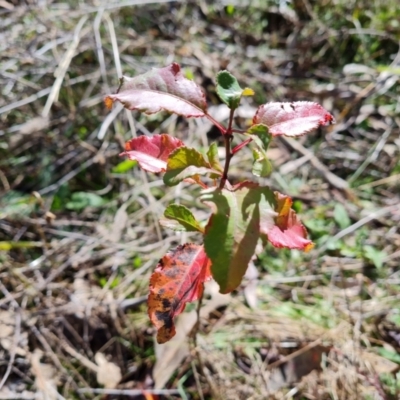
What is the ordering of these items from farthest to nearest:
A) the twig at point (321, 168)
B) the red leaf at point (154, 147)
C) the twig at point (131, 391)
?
1. the twig at point (321, 168)
2. the twig at point (131, 391)
3. the red leaf at point (154, 147)

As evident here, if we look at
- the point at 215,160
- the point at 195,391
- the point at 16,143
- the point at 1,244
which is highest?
the point at 215,160

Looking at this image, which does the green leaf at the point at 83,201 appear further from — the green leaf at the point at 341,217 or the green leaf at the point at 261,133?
the green leaf at the point at 261,133

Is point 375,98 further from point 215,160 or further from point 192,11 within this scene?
point 215,160

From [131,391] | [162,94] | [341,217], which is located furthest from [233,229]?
[341,217]

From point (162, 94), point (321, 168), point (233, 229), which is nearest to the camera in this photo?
point (233, 229)

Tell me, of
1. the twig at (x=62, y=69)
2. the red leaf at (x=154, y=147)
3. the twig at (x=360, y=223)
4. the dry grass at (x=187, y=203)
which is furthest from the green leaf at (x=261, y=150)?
the twig at (x=62, y=69)

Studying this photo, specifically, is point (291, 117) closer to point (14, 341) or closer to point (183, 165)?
point (183, 165)

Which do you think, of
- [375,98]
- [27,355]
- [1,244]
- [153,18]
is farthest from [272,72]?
[27,355]
